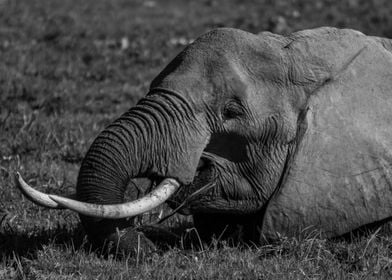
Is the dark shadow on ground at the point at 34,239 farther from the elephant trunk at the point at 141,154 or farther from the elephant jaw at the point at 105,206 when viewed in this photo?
the elephant jaw at the point at 105,206

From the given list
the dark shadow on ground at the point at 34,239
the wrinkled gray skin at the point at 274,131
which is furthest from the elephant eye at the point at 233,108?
the dark shadow on ground at the point at 34,239

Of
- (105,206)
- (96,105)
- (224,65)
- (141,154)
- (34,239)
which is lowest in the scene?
(96,105)

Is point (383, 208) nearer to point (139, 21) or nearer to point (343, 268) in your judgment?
point (343, 268)

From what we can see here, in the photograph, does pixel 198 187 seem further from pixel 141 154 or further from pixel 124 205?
pixel 124 205

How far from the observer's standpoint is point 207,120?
5.38 metres

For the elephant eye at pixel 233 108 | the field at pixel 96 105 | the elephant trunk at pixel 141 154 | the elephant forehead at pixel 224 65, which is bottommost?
the field at pixel 96 105

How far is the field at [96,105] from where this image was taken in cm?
530

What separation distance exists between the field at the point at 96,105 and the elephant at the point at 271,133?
19cm

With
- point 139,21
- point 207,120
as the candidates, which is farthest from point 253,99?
point 139,21

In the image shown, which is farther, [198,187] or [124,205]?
[198,187]

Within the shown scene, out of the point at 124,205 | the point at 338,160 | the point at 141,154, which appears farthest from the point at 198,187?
the point at 338,160

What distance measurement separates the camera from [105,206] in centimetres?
493

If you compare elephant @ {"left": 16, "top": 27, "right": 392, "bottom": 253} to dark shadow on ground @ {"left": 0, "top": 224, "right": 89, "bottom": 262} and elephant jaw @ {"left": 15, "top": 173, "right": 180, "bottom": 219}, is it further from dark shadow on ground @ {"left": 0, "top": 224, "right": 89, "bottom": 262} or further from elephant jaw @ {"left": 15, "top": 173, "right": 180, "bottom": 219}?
dark shadow on ground @ {"left": 0, "top": 224, "right": 89, "bottom": 262}

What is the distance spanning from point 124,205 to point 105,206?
0.35 feet
